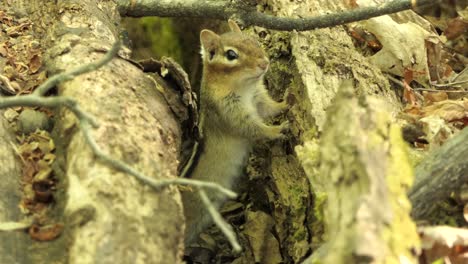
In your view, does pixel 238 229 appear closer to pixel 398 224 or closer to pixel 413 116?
pixel 413 116

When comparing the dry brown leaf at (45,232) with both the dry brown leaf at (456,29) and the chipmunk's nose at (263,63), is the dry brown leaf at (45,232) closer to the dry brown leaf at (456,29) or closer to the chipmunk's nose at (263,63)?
the chipmunk's nose at (263,63)

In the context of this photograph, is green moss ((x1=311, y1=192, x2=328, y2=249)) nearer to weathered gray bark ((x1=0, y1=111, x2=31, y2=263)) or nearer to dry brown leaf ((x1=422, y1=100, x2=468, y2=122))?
dry brown leaf ((x1=422, y1=100, x2=468, y2=122))

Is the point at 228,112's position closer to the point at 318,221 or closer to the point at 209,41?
the point at 209,41

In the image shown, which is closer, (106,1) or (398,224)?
(398,224)

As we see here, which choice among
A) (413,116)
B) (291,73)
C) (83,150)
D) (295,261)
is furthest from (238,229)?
(83,150)

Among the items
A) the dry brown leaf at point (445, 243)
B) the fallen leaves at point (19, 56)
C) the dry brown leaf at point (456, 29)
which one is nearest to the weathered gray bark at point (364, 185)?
the dry brown leaf at point (445, 243)

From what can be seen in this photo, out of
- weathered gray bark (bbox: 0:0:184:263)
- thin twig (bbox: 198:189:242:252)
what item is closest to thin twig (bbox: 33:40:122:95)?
weathered gray bark (bbox: 0:0:184:263)

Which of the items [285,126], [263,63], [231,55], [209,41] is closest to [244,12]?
[209,41]
